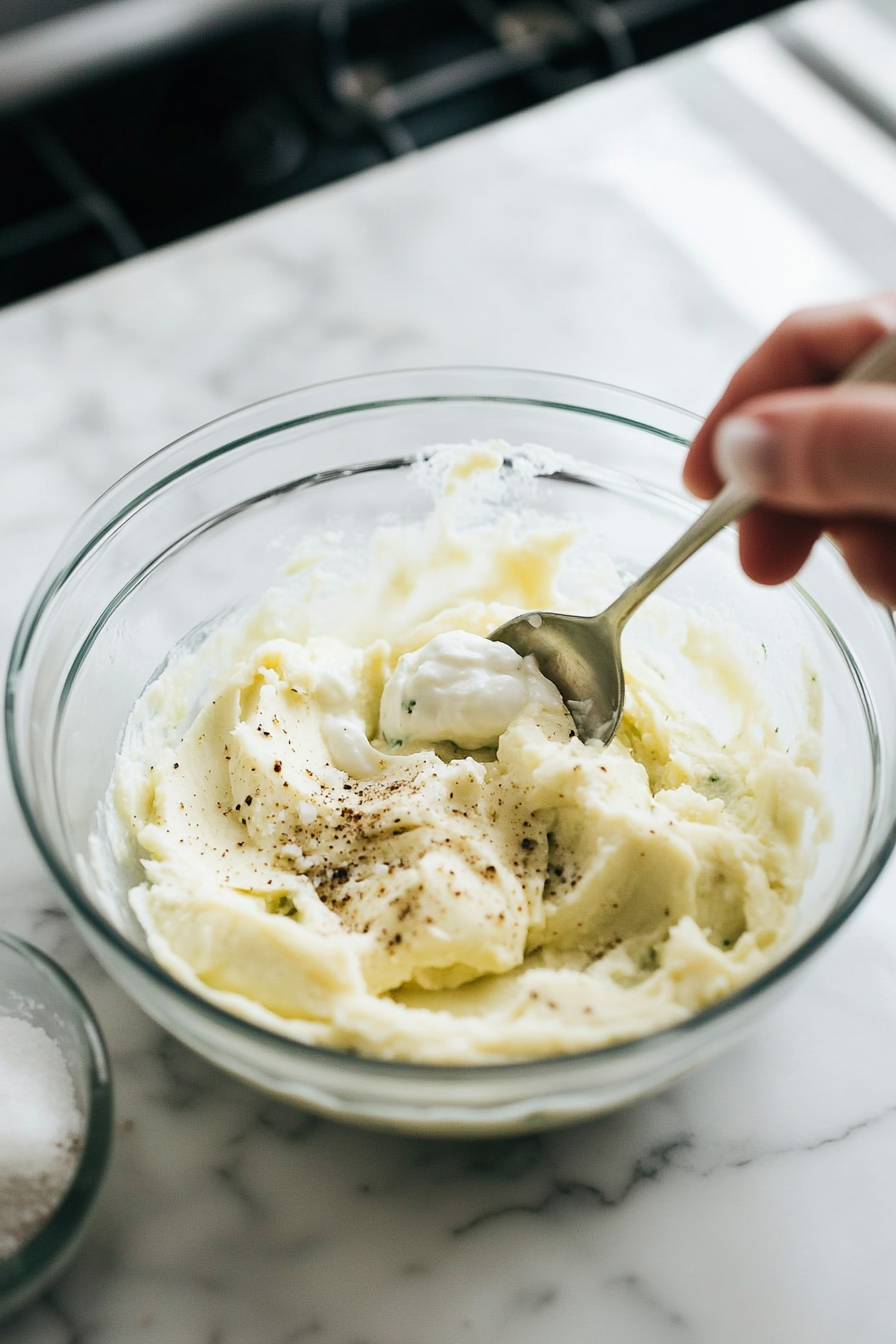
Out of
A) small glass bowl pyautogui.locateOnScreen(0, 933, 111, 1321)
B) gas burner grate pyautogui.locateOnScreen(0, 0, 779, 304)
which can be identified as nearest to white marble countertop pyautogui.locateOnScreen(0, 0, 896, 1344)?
small glass bowl pyautogui.locateOnScreen(0, 933, 111, 1321)

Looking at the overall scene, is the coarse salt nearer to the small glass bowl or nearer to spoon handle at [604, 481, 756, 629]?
the small glass bowl

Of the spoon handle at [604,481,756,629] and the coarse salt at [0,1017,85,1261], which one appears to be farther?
the spoon handle at [604,481,756,629]

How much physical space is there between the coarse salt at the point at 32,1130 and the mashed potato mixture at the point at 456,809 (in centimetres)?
18

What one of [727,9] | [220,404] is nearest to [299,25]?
[727,9]

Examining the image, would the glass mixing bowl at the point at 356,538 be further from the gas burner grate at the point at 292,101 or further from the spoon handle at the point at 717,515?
the gas burner grate at the point at 292,101

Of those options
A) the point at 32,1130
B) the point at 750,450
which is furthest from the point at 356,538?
the point at 32,1130

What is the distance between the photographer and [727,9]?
12.1 feet

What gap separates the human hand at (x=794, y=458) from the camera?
116cm

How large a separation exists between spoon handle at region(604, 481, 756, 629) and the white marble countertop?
0.50 metres

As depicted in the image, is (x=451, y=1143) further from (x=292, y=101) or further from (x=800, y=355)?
(x=292, y=101)

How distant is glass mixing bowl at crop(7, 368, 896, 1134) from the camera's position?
3.66ft

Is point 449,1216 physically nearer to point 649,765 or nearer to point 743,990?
point 743,990

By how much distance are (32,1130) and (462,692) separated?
718mm

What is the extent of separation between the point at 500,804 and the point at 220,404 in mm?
1024
